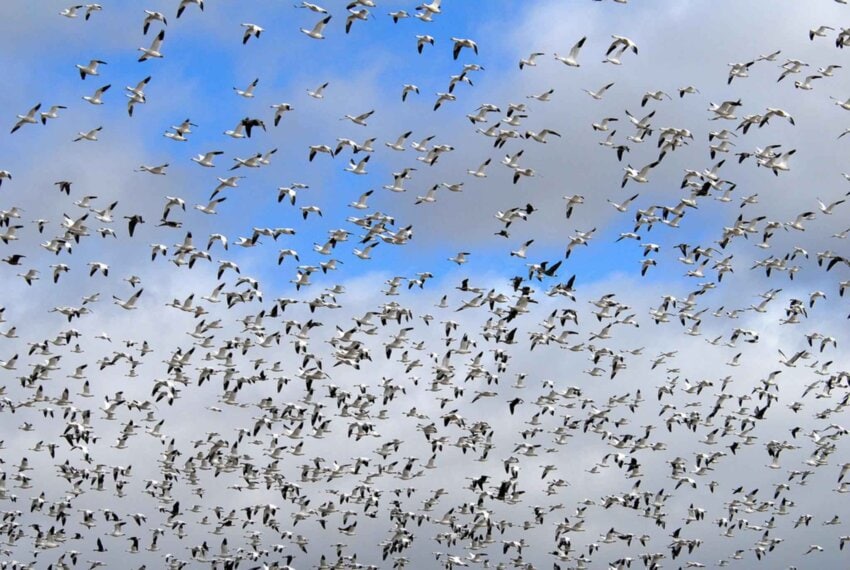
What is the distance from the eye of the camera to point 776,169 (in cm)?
7569

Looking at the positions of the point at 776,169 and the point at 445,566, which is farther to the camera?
the point at 445,566

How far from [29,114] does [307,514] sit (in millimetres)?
28925

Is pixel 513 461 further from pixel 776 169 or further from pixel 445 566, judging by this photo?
pixel 776 169

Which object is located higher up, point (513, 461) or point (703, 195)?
point (703, 195)

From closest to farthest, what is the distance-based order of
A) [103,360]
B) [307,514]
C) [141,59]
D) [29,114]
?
[141,59]
[29,114]
[103,360]
[307,514]

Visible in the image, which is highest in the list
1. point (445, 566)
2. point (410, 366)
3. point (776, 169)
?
point (776, 169)

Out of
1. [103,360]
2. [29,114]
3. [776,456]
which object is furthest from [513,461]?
[29,114]

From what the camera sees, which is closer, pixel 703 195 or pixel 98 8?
pixel 98 8

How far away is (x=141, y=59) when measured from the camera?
6969cm

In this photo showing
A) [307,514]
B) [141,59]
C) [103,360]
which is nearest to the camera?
[141,59]

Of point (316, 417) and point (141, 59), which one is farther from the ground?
point (141, 59)

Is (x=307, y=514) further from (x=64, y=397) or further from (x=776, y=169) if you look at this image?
(x=776, y=169)

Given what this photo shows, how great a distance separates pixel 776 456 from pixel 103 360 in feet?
118

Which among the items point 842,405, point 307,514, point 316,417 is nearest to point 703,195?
point 842,405
